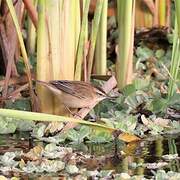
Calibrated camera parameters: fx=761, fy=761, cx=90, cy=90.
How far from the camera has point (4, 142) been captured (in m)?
3.44

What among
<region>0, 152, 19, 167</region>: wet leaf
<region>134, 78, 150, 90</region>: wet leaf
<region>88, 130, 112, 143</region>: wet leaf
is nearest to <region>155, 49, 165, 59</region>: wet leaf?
<region>134, 78, 150, 90</region>: wet leaf

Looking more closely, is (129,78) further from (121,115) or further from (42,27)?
(42,27)

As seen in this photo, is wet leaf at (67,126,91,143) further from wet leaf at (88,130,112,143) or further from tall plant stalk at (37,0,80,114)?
tall plant stalk at (37,0,80,114)

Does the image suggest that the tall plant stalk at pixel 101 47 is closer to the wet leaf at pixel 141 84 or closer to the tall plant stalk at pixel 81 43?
the wet leaf at pixel 141 84

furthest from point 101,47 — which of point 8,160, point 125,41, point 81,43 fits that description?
point 8,160

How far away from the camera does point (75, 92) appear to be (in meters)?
3.61

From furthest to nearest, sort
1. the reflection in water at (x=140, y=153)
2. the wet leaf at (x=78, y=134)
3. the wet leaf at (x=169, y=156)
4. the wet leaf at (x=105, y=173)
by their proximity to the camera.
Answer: the wet leaf at (x=78, y=134) → the wet leaf at (x=169, y=156) → the reflection in water at (x=140, y=153) → the wet leaf at (x=105, y=173)

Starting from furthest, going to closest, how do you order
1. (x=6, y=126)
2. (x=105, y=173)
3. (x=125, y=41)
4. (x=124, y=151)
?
(x=125, y=41), (x=6, y=126), (x=124, y=151), (x=105, y=173)

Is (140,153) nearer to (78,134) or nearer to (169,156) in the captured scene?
(169,156)

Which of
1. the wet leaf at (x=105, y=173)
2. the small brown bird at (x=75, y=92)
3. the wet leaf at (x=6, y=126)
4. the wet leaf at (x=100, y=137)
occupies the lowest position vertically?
the wet leaf at (x=105, y=173)

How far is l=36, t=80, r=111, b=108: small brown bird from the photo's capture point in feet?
11.6

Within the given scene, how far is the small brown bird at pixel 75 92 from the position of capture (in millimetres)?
3523

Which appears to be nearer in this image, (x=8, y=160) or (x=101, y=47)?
(x=8, y=160)

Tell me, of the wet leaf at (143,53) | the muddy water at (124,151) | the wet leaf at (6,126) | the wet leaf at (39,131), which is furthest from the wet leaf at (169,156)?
the wet leaf at (143,53)
